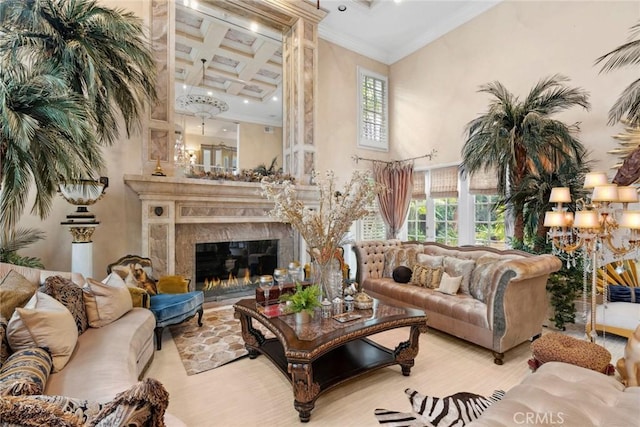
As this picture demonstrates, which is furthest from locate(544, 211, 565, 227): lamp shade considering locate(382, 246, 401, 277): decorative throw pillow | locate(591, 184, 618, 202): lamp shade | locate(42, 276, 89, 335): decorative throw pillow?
locate(42, 276, 89, 335): decorative throw pillow

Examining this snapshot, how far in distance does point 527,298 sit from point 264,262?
12.4 ft

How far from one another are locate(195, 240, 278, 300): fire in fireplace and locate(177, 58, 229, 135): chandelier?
2020 mm

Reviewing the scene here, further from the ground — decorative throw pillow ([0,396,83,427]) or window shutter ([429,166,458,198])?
window shutter ([429,166,458,198])

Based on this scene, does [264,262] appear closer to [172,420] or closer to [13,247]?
[13,247]

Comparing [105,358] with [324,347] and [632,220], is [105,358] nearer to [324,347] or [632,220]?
[324,347]

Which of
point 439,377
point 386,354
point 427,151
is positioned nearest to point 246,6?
point 427,151

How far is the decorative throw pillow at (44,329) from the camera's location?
1.67 metres

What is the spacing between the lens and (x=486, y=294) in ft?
10.6

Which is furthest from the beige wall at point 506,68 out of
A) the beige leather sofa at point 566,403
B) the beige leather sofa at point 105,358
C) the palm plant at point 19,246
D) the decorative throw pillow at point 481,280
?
the palm plant at point 19,246

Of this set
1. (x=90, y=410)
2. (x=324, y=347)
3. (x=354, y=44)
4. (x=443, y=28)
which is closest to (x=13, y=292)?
(x=90, y=410)

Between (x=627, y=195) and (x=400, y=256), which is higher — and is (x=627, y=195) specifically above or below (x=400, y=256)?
above

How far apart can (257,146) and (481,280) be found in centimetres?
385

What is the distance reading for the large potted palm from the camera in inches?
70.0

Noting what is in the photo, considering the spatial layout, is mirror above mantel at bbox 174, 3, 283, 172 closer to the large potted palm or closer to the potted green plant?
the large potted palm
